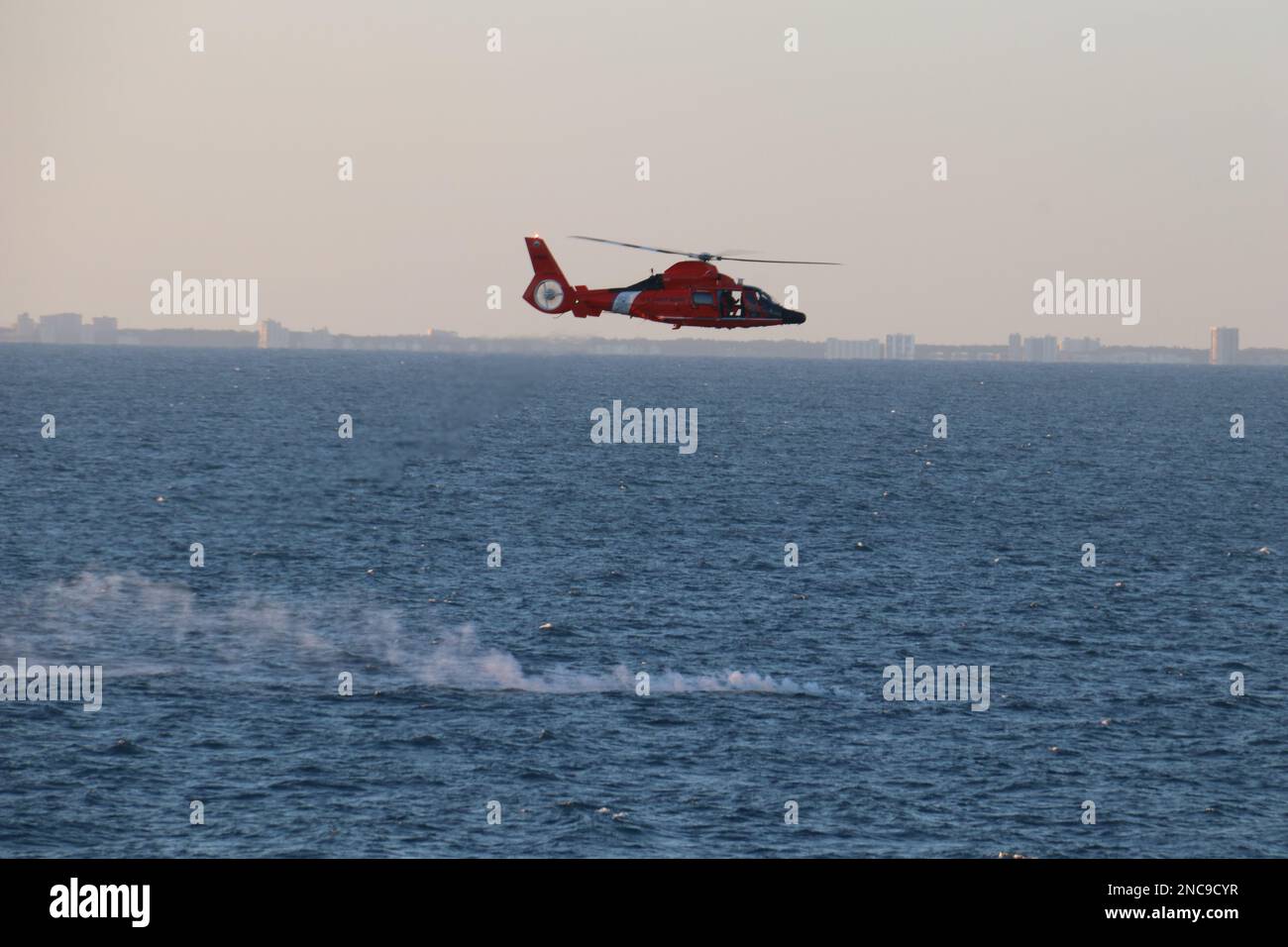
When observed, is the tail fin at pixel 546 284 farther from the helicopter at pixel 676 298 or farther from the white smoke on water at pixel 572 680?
the white smoke on water at pixel 572 680

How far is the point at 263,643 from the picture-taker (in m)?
95.6

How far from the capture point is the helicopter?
51125 mm

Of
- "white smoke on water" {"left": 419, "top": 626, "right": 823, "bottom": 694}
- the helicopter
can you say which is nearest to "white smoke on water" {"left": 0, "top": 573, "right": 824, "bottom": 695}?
"white smoke on water" {"left": 419, "top": 626, "right": 823, "bottom": 694}

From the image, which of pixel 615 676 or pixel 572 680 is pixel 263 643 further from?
pixel 615 676

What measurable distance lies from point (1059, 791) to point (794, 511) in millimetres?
89901

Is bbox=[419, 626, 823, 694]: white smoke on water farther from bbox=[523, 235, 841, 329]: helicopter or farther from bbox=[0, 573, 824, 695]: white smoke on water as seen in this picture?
bbox=[523, 235, 841, 329]: helicopter

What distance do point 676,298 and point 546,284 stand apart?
5.27m

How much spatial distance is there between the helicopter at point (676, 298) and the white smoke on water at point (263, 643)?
34.9 meters

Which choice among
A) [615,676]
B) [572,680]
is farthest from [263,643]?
[615,676]

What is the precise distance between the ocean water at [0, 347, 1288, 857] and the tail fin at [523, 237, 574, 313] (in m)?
14.2

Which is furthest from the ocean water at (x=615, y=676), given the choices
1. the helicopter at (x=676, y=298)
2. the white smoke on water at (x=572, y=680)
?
the helicopter at (x=676, y=298)

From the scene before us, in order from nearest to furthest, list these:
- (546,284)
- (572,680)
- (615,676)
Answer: (546,284), (572,680), (615,676)
